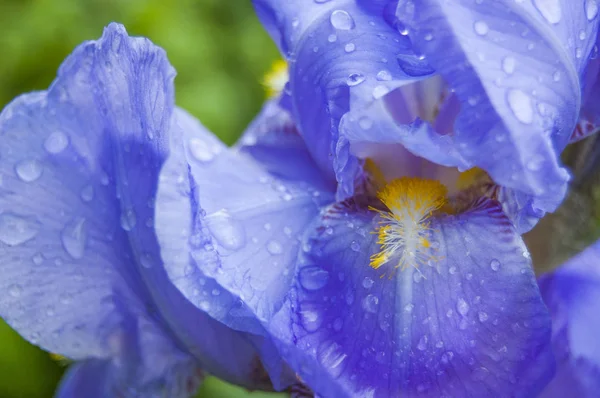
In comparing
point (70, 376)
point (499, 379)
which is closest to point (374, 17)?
point (499, 379)

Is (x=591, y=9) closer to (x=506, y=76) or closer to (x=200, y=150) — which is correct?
(x=506, y=76)

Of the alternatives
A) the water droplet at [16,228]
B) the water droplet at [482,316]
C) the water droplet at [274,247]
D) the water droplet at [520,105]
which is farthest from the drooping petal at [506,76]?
the water droplet at [16,228]

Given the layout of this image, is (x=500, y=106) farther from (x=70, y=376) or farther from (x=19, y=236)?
(x=70, y=376)

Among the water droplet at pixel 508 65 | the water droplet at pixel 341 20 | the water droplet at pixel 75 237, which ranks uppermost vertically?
the water droplet at pixel 341 20

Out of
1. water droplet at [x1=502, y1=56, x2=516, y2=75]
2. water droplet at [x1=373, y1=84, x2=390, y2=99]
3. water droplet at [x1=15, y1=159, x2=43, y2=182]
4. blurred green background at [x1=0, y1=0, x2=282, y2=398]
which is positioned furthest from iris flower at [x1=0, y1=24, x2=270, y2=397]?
blurred green background at [x1=0, y1=0, x2=282, y2=398]

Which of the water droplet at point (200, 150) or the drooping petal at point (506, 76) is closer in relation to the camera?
the drooping petal at point (506, 76)

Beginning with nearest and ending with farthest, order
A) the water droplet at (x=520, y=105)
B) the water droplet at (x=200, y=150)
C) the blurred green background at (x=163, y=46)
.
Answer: the water droplet at (x=520, y=105) < the water droplet at (x=200, y=150) < the blurred green background at (x=163, y=46)

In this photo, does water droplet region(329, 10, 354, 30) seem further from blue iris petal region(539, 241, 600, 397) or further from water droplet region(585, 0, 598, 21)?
blue iris petal region(539, 241, 600, 397)

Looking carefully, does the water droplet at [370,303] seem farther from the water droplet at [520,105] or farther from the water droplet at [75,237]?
the water droplet at [75,237]
